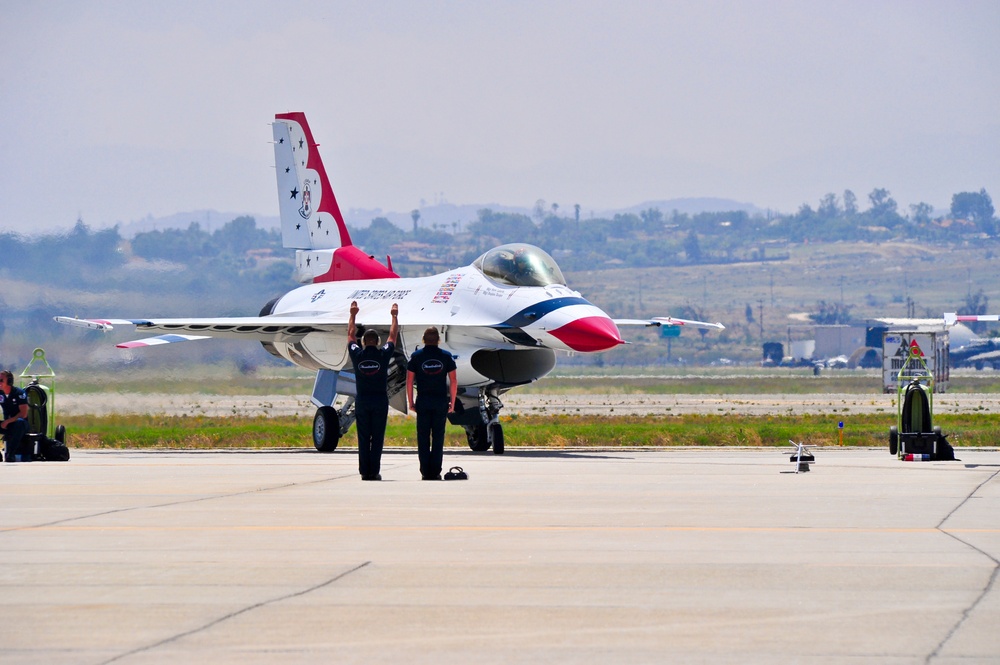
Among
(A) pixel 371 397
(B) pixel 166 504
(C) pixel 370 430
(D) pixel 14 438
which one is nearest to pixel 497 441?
(D) pixel 14 438

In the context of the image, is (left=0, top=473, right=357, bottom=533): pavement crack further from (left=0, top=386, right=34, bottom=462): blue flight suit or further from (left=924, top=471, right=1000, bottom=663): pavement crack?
(left=924, top=471, right=1000, bottom=663): pavement crack

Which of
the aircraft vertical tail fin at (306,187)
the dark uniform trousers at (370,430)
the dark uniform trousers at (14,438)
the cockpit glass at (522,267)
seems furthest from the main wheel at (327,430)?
the dark uniform trousers at (370,430)

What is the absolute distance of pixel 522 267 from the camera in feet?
74.0

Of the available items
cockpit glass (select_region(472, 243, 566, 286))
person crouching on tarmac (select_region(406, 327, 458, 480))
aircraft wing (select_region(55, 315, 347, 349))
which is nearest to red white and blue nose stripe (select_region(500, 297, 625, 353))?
cockpit glass (select_region(472, 243, 566, 286))

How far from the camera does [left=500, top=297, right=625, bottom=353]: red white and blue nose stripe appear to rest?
20750mm

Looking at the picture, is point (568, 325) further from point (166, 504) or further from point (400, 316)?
point (166, 504)

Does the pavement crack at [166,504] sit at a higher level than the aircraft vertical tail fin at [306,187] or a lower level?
lower

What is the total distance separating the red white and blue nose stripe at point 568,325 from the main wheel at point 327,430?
4.69m

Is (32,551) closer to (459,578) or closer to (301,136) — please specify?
(459,578)

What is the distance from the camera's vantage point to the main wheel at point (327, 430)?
989 inches

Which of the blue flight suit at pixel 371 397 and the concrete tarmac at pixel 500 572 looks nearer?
the concrete tarmac at pixel 500 572

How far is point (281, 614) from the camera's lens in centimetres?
705

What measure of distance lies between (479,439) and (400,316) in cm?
258

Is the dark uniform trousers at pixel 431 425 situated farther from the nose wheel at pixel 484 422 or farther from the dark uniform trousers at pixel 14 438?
the nose wheel at pixel 484 422
